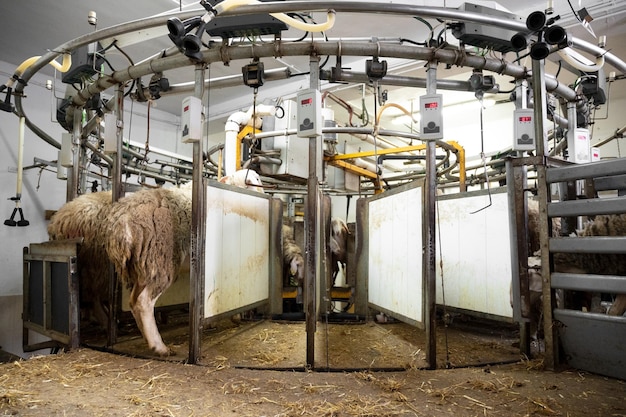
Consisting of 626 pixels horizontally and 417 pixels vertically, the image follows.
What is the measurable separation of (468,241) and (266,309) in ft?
8.14

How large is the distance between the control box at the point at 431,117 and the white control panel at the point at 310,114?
809mm

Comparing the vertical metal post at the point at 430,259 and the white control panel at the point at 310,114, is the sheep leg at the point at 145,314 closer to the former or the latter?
the white control panel at the point at 310,114

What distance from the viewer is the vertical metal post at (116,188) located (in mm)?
3617

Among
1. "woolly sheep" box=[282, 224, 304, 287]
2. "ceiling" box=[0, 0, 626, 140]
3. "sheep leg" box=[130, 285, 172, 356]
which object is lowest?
"sheep leg" box=[130, 285, 172, 356]

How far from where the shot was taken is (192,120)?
10.1 feet

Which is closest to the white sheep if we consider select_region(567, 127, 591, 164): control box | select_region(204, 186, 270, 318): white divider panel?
select_region(204, 186, 270, 318): white divider panel

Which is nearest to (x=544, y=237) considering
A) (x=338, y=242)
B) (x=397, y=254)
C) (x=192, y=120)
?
(x=397, y=254)

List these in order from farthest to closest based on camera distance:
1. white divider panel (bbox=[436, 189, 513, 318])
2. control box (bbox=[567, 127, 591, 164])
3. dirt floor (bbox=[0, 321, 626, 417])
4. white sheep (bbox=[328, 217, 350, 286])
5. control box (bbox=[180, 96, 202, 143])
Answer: white sheep (bbox=[328, 217, 350, 286])
control box (bbox=[567, 127, 591, 164])
white divider panel (bbox=[436, 189, 513, 318])
control box (bbox=[180, 96, 202, 143])
dirt floor (bbox=[0, 321, 626, 417])

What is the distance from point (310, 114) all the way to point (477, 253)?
2.31m

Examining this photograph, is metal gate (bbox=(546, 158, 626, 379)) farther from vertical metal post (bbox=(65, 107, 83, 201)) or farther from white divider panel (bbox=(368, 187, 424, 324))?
vertical metal post (bbox=(65, 107, 83, 201))

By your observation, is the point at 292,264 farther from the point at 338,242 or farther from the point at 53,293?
the point at 53,293

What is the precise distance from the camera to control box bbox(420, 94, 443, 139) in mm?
3014

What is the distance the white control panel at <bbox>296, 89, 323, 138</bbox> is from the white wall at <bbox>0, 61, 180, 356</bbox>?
5.16 m

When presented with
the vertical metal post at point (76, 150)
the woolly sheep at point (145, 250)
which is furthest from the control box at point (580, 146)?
the vertical metal post at point (76, 150)
